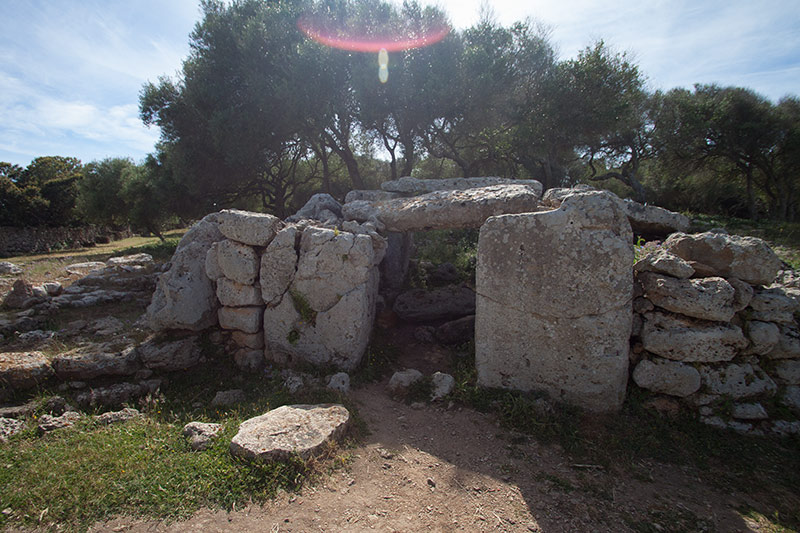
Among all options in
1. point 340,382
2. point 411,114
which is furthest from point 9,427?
point 411,114

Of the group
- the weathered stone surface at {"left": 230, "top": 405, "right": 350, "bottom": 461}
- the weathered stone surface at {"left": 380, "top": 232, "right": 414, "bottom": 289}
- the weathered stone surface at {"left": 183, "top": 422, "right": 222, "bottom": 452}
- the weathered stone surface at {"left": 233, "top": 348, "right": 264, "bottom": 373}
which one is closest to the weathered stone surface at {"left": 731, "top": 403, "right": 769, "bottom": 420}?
the weathered stone surface at {"left": 230, "top": 405, "right": 350, "bottom": 461}

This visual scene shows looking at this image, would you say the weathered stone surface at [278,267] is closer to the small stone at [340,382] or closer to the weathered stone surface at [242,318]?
the weathered stone surface at [242,318]

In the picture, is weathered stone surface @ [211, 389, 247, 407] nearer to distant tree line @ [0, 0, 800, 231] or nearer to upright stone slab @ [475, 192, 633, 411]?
upright stone slab @ [475, 192, 633, 411]

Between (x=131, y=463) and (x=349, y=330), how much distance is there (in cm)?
262

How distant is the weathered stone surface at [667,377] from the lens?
4059mm

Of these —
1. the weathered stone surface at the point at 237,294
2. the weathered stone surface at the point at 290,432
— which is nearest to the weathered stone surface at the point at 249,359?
the weathered stone surface at the point at 237,294

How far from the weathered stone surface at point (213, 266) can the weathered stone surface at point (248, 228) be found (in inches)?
12.5

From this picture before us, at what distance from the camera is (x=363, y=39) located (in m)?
11.6

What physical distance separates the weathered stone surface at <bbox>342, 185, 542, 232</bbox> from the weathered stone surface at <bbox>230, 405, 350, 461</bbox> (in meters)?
3.21

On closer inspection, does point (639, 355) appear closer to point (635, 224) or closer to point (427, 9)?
point (635, 224)

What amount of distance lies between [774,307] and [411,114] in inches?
394

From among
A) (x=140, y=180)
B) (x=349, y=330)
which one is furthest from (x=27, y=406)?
(x=140, y=180)

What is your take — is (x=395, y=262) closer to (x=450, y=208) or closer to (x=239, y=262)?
(x=450, y=208)

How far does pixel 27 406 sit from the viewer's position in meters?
4.38
